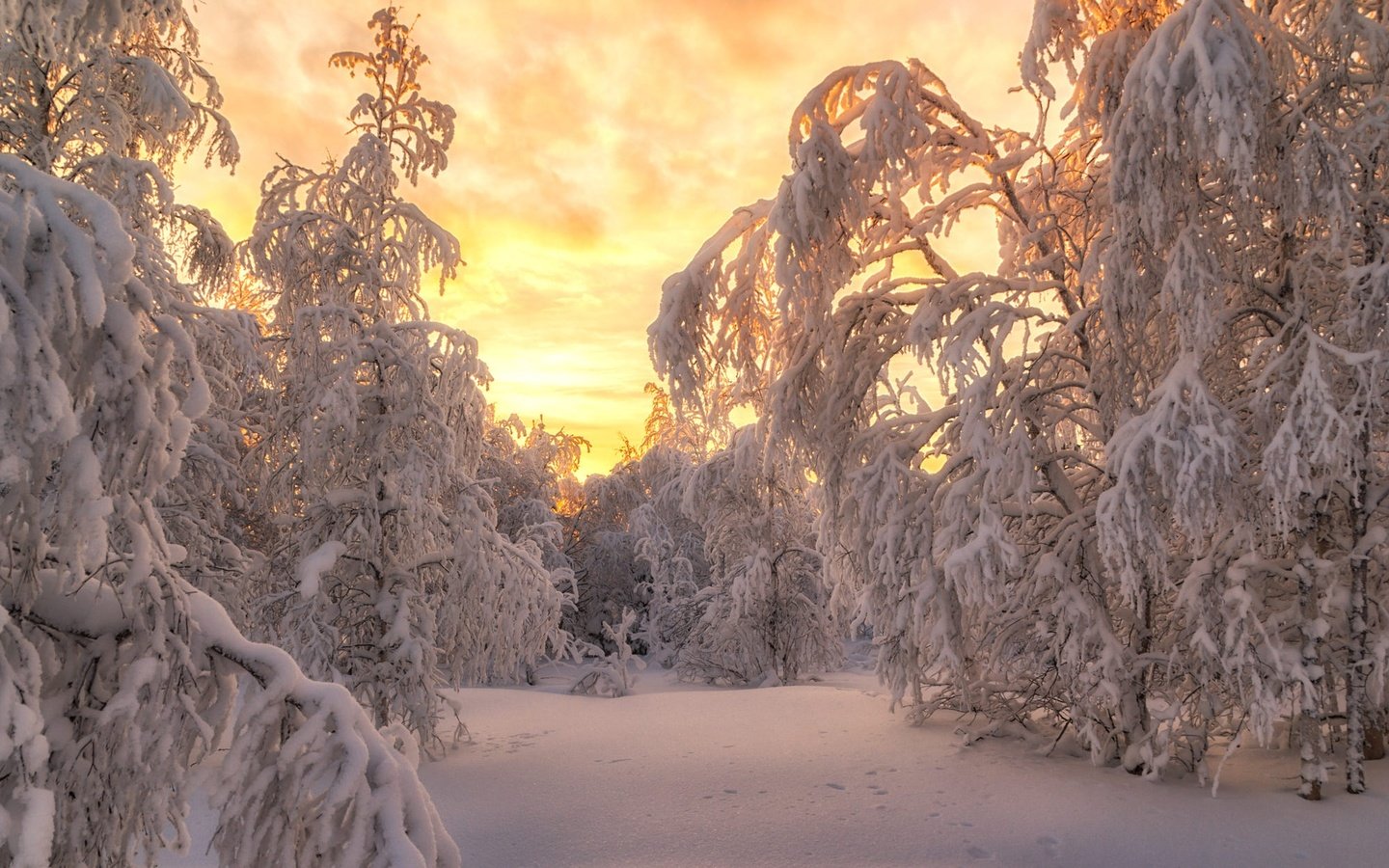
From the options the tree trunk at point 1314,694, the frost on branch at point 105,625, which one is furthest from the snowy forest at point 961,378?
the frost on branch at point 105,625

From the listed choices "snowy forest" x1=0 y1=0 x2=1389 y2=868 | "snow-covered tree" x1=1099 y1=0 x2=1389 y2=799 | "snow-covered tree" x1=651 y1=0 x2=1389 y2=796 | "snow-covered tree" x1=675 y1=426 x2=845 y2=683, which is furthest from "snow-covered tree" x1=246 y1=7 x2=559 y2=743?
"snow-covered tree" x1=675 y1=426 x2=845 y2=683

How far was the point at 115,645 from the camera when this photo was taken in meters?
2.21

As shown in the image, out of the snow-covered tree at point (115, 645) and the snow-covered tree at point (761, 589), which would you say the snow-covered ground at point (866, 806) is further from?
the snow-covered tree at point (761, 589)

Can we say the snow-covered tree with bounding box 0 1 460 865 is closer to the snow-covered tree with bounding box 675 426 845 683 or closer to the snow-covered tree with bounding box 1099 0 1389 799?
the snow-covered tree with bounding box 1099 0 1389 799

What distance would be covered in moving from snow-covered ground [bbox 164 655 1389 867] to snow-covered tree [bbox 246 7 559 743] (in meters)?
1.23

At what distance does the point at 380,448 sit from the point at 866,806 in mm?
4965

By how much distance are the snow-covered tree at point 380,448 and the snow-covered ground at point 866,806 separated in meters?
1.23

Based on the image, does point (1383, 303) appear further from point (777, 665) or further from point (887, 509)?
point (777, 665)

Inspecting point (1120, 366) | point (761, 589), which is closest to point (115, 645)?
point (1120, 366)

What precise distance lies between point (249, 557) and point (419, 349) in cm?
279

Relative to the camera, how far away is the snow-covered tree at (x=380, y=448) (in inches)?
291

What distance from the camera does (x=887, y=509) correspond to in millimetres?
7438

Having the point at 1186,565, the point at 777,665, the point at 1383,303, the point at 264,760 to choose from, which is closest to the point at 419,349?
the point at 264,760

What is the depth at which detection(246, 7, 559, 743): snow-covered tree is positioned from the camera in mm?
7379
